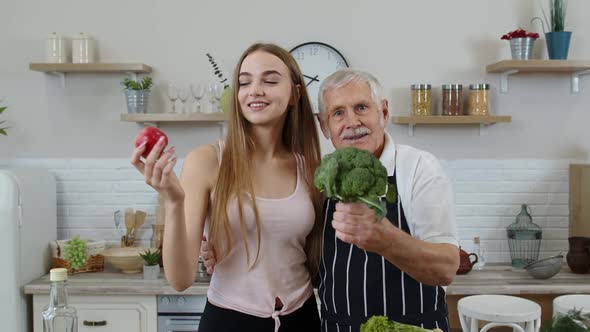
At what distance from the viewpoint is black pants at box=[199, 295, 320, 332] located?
1865 millimetres

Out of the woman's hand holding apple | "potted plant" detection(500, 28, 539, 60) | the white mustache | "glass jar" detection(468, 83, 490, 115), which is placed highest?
"potted plant" detection(500, 28, 539, 60)

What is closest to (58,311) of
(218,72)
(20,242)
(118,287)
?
(118,287)

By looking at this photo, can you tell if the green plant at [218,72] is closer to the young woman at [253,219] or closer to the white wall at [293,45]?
the white wall at [293,45]

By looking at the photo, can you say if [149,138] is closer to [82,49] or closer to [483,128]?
[82,49]

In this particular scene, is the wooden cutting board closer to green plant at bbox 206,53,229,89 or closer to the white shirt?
green plant at bbox 206,53,229,89

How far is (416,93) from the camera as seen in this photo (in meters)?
3.82

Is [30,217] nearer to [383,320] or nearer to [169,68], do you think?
[169,68]

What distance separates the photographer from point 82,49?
12.7 ft

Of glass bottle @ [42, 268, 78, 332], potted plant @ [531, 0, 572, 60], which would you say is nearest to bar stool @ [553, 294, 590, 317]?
potted plant @ [531, 0, 572, 60]

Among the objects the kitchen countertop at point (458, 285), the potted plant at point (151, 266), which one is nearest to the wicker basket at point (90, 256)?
the kitchen countertop at point (458, 285)

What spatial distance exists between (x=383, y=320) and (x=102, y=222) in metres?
3.05

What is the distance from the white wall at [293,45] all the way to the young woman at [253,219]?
6.88 ft

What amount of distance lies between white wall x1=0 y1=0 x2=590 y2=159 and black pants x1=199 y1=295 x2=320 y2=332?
86.9 inches

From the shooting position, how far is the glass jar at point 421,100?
3812 mm
